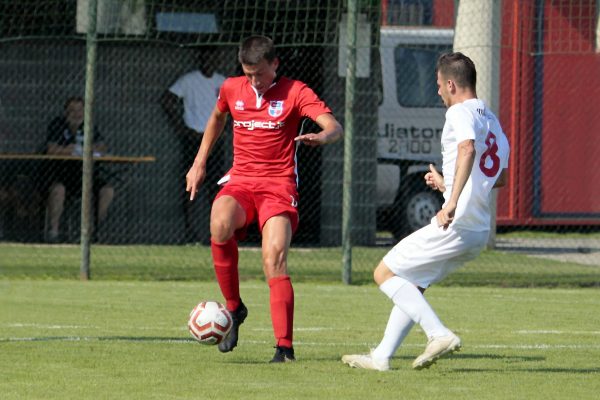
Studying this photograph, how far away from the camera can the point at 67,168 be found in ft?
61.1

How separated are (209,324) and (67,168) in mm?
10547

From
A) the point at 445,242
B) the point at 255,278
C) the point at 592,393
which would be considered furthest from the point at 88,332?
the point at 255,278

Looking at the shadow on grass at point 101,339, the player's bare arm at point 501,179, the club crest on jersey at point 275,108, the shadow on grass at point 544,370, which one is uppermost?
the club crest on jersey at point 275,108

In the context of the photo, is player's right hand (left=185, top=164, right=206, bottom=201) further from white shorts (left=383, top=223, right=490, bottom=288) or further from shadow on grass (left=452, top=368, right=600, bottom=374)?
shadow on grass (left=452, top=368, right=600, bottom=374)

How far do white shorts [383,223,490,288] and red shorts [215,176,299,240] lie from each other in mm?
875

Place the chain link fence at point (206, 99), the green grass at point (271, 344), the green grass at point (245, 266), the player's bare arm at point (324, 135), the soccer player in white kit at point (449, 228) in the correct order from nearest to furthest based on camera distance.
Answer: the green grass at point (271, 344) → the soccer player in white kit at point (449, 228) → the player's bare arm at point (324, 135) → the green grass at point (245, 266) → the chain link fence at point (206, 99)

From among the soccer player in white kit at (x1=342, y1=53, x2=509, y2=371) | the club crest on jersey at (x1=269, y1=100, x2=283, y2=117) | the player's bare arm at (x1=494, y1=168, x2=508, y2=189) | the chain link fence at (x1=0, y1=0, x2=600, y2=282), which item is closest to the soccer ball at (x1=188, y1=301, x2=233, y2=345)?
the soccer player in white kit at (x1=342, y1=53, x2=509, y2=371)

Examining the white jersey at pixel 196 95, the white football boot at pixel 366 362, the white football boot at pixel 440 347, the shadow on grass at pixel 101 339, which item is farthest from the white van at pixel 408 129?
the white football boot at pixel 440 347

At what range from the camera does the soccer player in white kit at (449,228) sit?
7828mm

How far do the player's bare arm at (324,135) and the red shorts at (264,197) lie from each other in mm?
520

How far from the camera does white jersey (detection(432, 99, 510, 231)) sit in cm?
783

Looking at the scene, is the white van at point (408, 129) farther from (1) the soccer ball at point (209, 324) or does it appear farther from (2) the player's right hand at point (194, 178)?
(1) the soccer ball at point (209, 324)

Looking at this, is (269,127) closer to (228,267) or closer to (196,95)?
(228,267)

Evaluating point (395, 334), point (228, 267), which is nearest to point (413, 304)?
point (395, 334)
